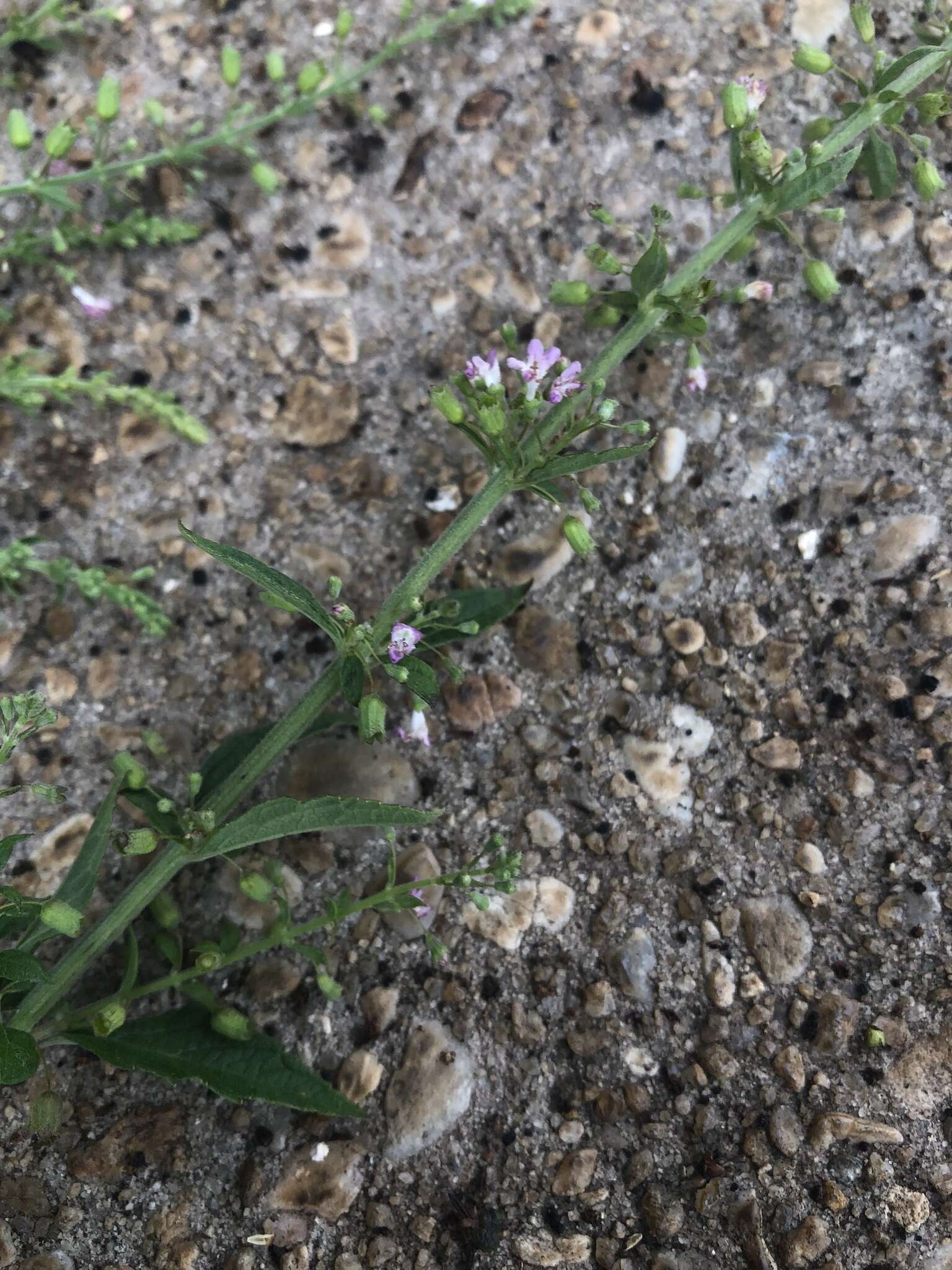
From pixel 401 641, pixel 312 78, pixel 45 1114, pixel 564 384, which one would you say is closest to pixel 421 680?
pixel 401 641

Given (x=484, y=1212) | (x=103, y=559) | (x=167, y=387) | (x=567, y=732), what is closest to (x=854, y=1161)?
(x=484, y=1212)

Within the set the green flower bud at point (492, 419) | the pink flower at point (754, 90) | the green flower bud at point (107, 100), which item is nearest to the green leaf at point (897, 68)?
the pink flower at point (754, 90)

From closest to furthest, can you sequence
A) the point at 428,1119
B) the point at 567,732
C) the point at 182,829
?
the point at 182,829, the point at 428,1119, the point at 567,732

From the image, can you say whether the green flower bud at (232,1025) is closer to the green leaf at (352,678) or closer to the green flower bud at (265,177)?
the green leaf at (352,678)

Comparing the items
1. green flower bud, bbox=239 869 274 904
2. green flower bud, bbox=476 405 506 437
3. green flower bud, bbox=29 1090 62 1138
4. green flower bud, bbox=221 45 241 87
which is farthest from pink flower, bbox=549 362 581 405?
green flower bud, bbox=29 1090 62 1138

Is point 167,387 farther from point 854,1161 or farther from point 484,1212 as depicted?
point 854,1161

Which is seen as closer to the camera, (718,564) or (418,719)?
(418,719)
